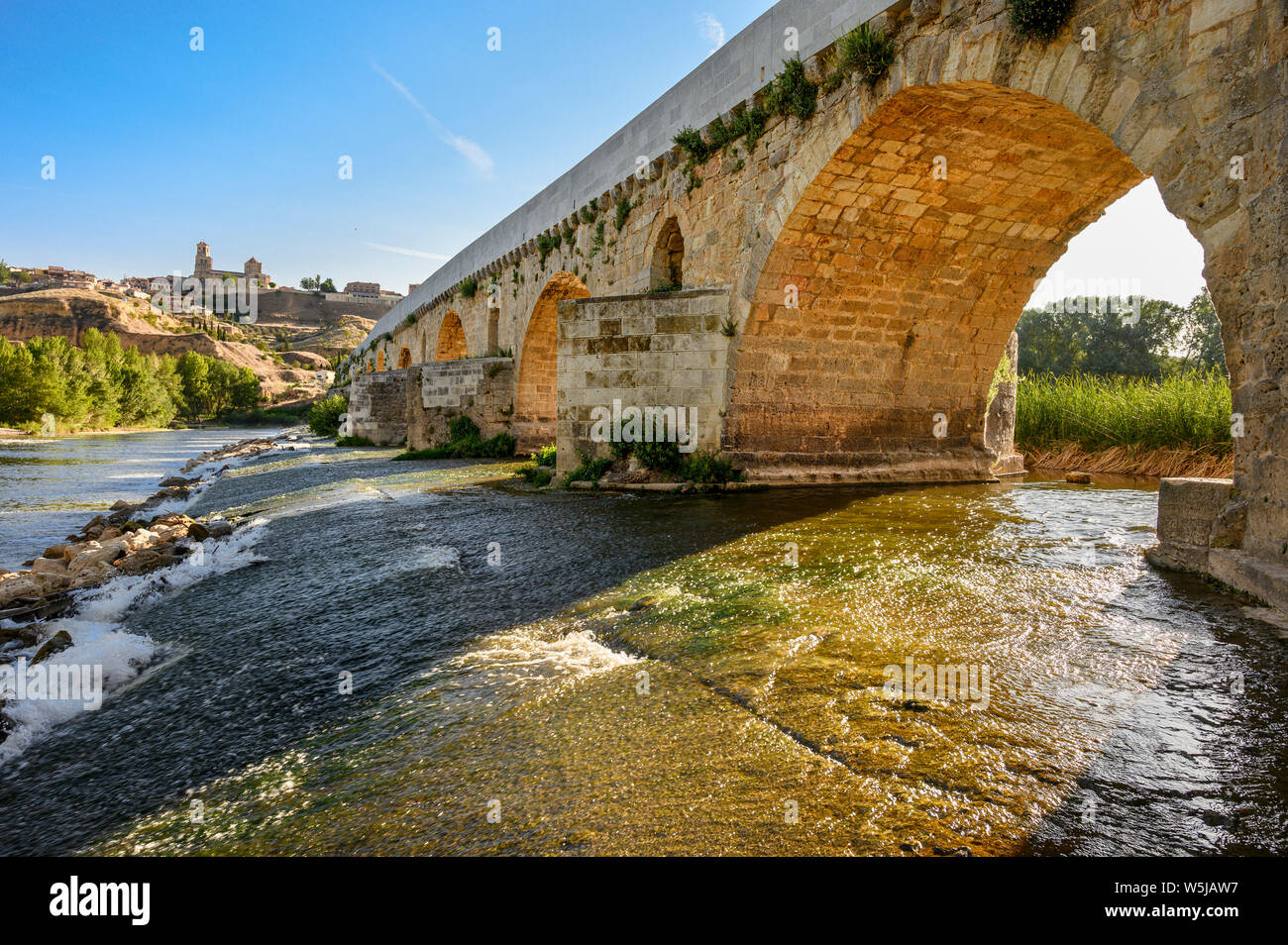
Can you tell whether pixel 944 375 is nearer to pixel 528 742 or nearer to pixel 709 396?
pixel 709 396

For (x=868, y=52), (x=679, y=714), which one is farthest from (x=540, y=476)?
(x=679, y=714)

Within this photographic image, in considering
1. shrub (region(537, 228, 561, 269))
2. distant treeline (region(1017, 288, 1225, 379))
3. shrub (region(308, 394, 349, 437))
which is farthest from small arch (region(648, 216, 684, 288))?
distant treeline (region(1017, 288, 1225, 379))

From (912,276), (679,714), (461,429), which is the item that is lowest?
(679,714)

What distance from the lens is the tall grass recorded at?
9.77 m

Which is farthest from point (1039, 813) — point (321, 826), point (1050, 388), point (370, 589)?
point (1050, 388)

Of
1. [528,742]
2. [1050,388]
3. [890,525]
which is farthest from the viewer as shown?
[1050,388]

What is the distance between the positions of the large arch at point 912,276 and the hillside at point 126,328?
254 ft

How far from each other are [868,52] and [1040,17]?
1870 millimetres

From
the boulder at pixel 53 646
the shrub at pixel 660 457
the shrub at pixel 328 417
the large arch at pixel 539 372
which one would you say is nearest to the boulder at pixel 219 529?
the boulder at pixel 53 646

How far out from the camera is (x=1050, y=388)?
13.2m

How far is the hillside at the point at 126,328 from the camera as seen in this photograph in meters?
68.9

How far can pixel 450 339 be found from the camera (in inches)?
963

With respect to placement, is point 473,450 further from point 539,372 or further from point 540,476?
point 540,476
